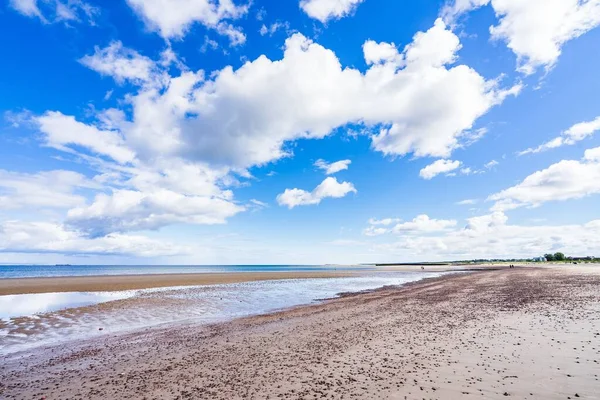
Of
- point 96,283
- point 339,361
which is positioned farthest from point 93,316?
point 96,283

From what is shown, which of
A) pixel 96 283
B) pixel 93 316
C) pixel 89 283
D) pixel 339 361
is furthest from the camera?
pixel 89 283

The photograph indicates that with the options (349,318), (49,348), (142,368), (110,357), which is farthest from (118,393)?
(349,318)

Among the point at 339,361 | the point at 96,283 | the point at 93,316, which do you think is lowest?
the point at 93,316

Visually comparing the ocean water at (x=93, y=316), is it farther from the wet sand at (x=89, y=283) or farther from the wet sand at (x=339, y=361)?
the wet sand at (x=89, y=283)

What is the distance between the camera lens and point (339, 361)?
1239cm

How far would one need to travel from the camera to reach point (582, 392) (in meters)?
8.52

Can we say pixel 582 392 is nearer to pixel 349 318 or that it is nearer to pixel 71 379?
pixel 349 318

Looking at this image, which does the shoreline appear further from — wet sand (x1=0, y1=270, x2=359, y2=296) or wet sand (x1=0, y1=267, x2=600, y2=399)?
wet sand (x1=0, y1=267, x2=600, y2=399)

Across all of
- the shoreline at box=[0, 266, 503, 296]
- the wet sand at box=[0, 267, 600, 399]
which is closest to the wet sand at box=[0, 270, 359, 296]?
the shoreline at box=[0, 266, 503, 296]

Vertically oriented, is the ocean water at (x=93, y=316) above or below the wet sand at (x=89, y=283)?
below

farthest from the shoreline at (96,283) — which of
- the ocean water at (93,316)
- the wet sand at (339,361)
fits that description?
the wet sand at (339,361)

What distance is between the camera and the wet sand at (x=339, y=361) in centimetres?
963

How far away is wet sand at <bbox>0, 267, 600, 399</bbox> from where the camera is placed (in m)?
9.63

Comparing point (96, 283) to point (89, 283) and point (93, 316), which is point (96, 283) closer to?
point (89, 283)
